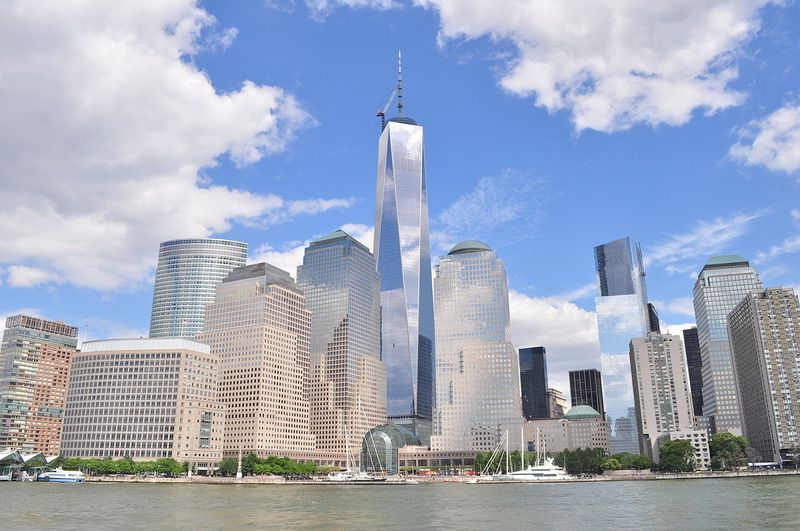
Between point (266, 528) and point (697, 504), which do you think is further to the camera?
point (697, 504)

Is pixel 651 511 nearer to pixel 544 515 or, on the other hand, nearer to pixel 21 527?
pixel 544 515

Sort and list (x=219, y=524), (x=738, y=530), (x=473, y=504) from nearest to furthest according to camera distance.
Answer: (x=738, y=530) < (x=219, y=524) < (x=473, y=504)

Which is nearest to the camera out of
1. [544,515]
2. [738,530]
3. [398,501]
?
[738,530]

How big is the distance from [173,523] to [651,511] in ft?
230

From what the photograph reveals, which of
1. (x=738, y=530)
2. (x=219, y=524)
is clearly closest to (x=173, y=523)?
(x=219, y=524)

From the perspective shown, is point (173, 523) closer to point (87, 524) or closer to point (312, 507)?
point (87, 524)

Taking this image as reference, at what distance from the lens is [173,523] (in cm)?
8588

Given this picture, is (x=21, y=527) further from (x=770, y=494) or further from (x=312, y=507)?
(x=770, y=494)

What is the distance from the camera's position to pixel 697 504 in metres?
115

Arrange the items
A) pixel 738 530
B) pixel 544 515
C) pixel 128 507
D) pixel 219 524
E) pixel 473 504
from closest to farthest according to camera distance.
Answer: pixel 738 530, pixel 219 524, pixel 544 515, pixel 128 507, pixel 473 504

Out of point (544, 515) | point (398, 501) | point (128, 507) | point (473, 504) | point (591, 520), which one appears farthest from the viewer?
point (398, 501)

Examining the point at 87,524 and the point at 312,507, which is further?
the point at 312,507

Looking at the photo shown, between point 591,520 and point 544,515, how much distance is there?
9.43 metres

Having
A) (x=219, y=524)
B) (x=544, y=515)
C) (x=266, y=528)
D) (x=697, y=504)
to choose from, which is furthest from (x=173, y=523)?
(x=697, y=504)
